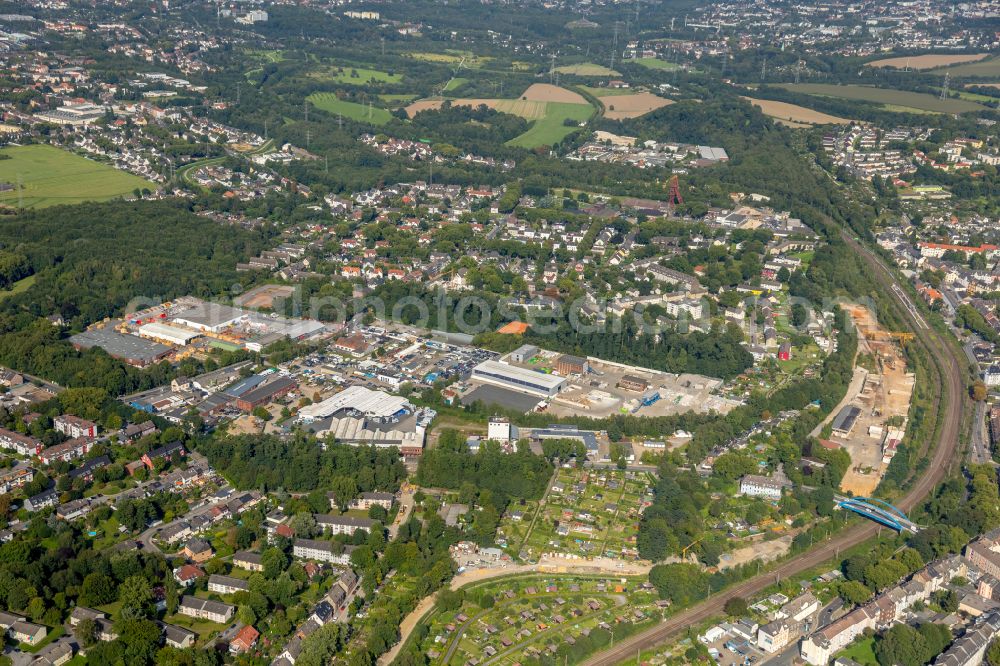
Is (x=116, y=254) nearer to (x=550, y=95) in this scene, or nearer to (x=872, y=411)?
(x=872, y=411)

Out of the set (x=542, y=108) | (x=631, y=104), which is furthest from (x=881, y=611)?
(x=631, y=104)

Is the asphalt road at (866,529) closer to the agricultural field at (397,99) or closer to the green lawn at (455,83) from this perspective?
the agricultural field at (397,99)

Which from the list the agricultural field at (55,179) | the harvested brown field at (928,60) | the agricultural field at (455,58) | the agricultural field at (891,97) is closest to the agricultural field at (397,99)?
the agricultural field at (455,58)

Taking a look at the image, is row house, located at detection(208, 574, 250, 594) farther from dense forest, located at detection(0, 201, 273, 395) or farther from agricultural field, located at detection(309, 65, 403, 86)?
agricultural field, located at detection(309, 65, 403, 86)

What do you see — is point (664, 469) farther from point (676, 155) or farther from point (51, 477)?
point (676, 155)

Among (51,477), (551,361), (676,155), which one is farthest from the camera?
(676,155)

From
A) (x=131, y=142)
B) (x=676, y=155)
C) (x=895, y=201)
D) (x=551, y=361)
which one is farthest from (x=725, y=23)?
(x=551, y=361)

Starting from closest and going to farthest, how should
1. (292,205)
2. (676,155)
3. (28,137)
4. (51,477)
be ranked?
(51,477), (292,205), (28,137), (676,155)
